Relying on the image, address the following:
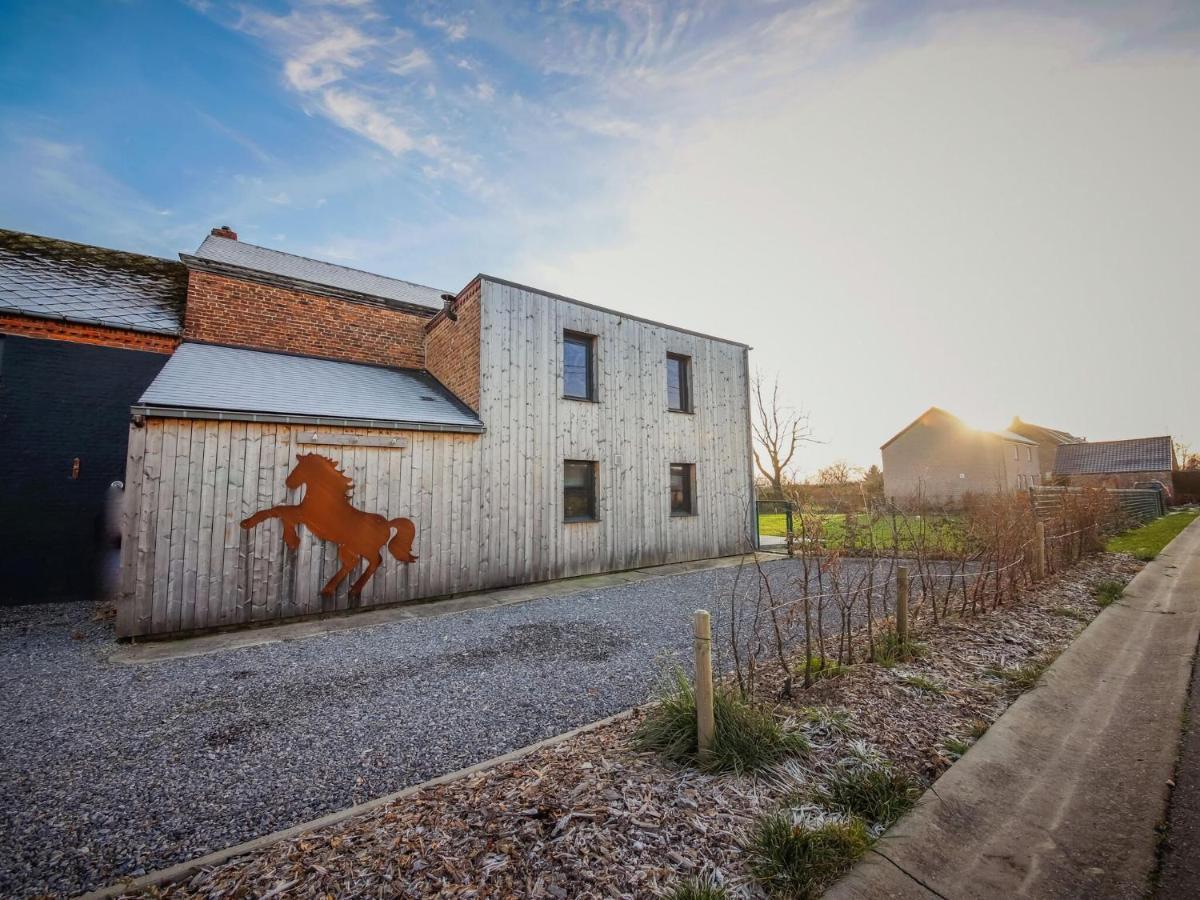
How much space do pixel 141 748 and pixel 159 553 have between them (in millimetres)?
3589

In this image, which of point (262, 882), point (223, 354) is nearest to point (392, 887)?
point (262, 882)

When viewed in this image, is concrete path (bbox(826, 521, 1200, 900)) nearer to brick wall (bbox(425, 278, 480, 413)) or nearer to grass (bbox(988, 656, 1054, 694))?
grass (bbox(988, 656, 1054, 694))

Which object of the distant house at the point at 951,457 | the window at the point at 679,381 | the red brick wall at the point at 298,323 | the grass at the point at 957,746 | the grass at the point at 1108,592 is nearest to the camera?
the grass at the point at 957,746

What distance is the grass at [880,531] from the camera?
532cm

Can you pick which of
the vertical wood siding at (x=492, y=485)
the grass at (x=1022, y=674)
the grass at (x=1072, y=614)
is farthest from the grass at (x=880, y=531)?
the vertical wood siding at (x=492, y=485)

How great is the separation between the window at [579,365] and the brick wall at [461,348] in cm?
197

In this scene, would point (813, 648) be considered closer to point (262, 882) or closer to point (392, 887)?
point (392, 887)

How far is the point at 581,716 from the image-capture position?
347cm

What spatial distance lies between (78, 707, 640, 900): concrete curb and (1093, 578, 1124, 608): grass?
24.5 ft

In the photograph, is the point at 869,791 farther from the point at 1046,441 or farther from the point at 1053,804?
the point at 1046,441

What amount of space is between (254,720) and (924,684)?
5127mm

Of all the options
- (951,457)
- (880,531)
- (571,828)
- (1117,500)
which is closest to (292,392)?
(571,828)

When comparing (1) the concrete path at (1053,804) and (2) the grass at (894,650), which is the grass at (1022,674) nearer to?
(1) the concrete path at (1053,804)

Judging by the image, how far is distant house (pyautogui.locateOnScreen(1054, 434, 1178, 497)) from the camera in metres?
30.9
